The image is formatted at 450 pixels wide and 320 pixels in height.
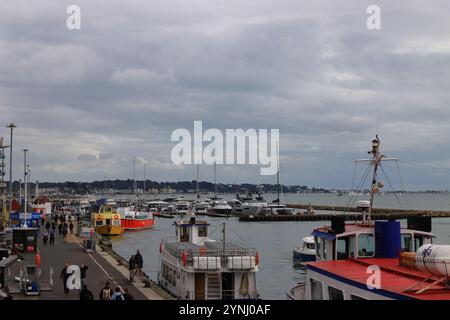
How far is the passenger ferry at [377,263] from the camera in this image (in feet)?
52.3

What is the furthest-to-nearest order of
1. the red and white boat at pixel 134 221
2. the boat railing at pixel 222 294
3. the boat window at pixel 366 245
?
the red and white boat at pixel 134 221
the boat railing at pixel 222 294
the boat window at pixel 366 245

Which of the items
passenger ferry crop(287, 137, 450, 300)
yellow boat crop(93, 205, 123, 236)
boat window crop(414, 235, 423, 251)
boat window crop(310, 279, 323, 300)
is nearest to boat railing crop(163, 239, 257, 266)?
passenger ferry crop(287, 137, 450, 300)

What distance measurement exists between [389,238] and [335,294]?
12.8ft

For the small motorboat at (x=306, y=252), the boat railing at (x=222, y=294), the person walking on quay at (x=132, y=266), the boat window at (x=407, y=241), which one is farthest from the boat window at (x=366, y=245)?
the small motorboat at (x=306, y=252)

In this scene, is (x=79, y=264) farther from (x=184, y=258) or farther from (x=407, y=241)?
(x=407, y=241)

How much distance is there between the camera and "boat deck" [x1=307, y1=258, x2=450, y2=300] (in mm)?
15117

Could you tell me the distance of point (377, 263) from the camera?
20.9 metres

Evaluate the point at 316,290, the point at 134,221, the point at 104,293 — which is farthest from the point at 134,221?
the point at 316,290

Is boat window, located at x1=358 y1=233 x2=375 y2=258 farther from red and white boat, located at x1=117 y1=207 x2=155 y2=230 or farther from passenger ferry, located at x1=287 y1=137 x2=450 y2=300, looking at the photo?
red and white boat, located at x1=117 y1=207 x2=155 y2=230

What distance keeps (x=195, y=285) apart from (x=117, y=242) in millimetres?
51684

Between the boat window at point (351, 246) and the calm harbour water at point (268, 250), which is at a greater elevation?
the boat window at point (351, 246)

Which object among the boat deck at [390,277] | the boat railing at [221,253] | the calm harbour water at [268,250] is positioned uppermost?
the boat deck at [390,277]

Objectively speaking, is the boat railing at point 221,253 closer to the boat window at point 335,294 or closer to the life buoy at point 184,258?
the life buoy at point 184,258
